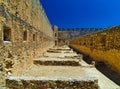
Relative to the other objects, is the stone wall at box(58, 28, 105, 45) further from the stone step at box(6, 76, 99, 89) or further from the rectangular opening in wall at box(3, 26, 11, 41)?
the stone step at box(6, 76, 99, 89)

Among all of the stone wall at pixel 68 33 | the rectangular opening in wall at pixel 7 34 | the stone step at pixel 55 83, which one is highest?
the stone wall at pixel 68 33

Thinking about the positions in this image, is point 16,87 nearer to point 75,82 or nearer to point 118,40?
point 75,82

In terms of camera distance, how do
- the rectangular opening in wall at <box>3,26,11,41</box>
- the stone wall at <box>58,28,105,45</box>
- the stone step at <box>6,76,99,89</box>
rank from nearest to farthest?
the stone step at <box>6,76,99,89</box>
the rectangular opening in wall at <box>3,26,11,41</box>
the stone wall at <box>58,28,105,45</box>

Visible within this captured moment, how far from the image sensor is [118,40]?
10.3 m

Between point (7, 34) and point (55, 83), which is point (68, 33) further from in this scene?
point (55, 83)

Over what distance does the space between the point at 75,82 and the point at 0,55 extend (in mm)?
2076

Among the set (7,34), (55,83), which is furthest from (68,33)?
(55,83)

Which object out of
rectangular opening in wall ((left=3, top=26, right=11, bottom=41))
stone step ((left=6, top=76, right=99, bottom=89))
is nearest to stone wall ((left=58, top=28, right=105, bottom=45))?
rectangular opening in wall ((left=3, top=26, right=11, bottom=41))

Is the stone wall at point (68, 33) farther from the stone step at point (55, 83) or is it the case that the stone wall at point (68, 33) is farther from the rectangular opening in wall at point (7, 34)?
the stone step at point (55, 83)

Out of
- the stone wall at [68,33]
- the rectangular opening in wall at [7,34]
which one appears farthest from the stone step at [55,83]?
the stone wall at [68,33]

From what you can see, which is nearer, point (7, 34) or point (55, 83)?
point (55, 83)

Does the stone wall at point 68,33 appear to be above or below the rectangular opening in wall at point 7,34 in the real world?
above

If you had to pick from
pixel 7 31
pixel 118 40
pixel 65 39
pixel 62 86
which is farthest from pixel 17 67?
pixel 65 39

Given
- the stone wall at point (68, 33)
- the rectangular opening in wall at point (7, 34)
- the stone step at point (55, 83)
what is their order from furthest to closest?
the stone wall at point (68, 33), the rectangular opening in wall at point (7, 34), the stone step at point (55, 83)
